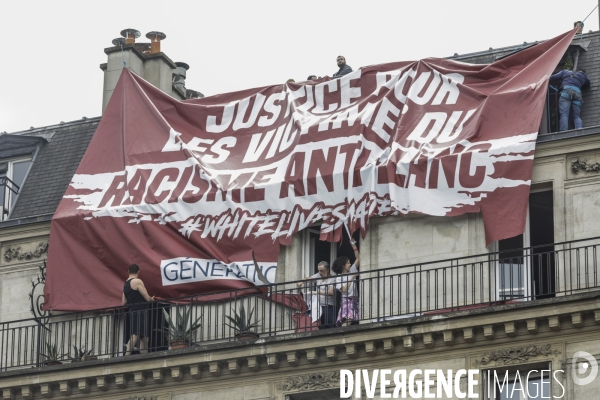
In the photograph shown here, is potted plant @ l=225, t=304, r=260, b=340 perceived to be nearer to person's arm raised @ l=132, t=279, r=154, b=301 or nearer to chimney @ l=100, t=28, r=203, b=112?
person's arm raised @ l=132, t=279, r=154, b=301

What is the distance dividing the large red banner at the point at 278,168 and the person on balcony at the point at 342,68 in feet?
1.87

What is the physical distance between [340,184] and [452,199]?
2.12 m

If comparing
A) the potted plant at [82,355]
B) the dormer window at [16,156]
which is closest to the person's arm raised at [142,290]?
the potted plant at [82,355]

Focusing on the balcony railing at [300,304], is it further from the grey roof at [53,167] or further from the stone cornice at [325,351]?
the grey roof at [53,167]

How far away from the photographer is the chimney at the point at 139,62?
132 feet

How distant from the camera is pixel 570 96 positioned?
34750mm

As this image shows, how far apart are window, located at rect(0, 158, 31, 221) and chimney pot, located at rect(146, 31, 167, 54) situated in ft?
10.9

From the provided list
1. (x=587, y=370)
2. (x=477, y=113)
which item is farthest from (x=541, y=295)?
(x=477, y=113)

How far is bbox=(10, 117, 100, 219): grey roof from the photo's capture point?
3919cm

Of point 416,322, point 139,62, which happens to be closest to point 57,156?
point 139,62

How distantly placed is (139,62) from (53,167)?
8.94 feet

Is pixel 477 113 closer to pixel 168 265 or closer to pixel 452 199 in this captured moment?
pixel 452 199

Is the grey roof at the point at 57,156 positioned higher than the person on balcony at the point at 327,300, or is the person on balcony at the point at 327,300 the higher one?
the grey roof at the point at 57,156

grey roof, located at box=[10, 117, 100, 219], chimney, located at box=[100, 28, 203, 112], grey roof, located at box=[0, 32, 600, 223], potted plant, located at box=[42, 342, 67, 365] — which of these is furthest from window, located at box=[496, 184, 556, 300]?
grey roof, located at box=[10, 117, 100, 219]
